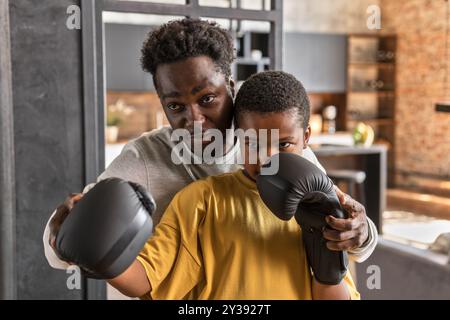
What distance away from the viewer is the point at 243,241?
1.12 m

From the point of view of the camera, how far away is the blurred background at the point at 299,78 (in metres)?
1.52

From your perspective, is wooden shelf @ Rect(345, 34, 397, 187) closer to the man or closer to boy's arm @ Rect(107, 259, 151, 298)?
the man

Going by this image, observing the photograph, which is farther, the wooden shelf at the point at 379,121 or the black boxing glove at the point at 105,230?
the wooden shelf at the point at 379,121

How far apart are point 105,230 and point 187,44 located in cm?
51

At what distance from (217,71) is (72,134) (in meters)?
0.55

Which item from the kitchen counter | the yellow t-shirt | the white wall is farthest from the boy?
the white wall

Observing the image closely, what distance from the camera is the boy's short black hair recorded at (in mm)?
1097

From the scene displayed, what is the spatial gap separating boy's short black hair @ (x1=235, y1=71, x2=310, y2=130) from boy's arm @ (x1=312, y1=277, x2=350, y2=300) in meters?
0.32

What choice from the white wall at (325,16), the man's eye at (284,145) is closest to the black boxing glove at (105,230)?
the man's eye at (284,145)

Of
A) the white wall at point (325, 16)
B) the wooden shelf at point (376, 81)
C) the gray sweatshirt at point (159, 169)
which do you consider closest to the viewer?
the gray sweatshirt at point (159, 169)

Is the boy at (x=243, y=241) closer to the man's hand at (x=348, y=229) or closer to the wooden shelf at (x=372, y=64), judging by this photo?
the man's hand at (x=348, y=229)

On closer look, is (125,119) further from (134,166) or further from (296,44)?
(134,166)

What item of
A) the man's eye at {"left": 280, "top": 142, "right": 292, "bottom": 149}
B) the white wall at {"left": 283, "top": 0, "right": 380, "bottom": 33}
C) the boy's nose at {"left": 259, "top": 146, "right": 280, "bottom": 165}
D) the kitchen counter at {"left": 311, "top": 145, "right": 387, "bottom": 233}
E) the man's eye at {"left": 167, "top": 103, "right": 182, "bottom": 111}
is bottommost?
the kitchen counter at {"left": 311, "top": 145, "right": 387, "bottom": 233}

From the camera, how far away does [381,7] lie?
26.7 feet
